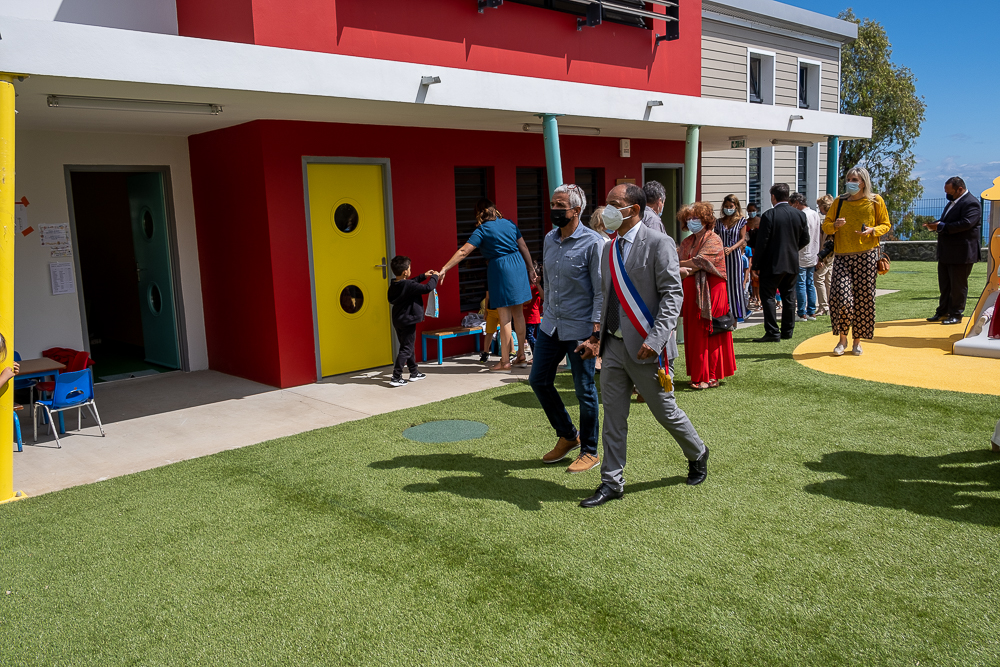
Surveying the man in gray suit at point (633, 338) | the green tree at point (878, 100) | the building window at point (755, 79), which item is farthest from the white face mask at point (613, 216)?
the green tree at point (878, 100)

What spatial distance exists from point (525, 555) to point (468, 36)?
6.74 metres

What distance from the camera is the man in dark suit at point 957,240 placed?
970 centimetres

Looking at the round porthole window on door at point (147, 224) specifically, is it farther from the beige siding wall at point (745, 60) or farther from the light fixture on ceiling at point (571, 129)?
the beige siding wall at point (745, 60)

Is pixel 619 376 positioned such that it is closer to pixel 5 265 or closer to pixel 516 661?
pixel 516 661

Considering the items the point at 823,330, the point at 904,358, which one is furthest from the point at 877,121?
the point at 904,358

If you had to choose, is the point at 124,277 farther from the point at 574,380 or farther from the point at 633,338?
the point at 633,338

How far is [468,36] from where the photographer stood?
29.1 ft

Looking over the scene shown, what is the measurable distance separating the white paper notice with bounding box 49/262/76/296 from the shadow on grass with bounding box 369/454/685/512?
4793mm

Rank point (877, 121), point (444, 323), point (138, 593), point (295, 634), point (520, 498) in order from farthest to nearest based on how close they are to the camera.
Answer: point (877, 121), point (444, 323), point (520, 498), point (138, 593), point (295, 634)

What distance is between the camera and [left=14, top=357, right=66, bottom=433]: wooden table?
6.73m

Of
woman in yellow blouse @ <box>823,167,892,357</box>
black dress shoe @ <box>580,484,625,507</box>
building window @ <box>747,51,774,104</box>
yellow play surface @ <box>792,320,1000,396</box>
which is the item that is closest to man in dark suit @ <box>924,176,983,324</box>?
yellow play surface @ <box>792,320,1000,396</box>

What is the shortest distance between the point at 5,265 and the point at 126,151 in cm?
420

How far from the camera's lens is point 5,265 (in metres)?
4.84

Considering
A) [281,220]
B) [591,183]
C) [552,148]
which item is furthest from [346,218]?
[591,183]
